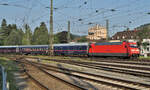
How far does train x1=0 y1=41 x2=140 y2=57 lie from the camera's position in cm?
2448

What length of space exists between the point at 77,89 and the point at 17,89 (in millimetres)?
3017

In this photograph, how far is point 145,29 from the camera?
5331cm

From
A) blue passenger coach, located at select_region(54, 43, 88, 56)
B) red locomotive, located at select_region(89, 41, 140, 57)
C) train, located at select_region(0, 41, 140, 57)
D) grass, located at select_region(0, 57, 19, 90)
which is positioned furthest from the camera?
blue passenger coach, located at select_region(54, 43, 88, 56)

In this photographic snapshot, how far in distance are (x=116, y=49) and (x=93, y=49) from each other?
5.01 meters

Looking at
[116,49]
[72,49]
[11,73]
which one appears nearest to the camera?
[11,73]

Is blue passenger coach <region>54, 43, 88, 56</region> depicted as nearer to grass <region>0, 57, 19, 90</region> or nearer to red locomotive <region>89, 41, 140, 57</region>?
red locomotive <region>89, 41, 140, 57</region>

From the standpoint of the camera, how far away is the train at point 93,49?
964 inches

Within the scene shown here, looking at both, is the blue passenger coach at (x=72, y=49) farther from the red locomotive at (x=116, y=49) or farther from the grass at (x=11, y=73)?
the grass at (x=11, y=73)

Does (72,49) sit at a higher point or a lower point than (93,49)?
lower

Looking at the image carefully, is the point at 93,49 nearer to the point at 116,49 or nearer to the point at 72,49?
the point at 116,49

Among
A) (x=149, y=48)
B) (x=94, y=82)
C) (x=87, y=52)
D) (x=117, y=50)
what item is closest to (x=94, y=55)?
(x=87, y=52)

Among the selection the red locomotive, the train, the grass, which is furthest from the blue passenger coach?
the grass

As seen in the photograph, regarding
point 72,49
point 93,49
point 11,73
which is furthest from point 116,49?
point 11,73

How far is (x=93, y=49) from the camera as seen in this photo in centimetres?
2945
